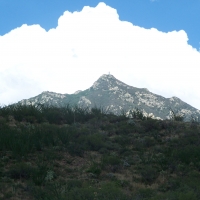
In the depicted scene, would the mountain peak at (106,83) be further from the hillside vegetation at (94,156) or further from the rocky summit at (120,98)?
the hillside vegetation at (94,156)

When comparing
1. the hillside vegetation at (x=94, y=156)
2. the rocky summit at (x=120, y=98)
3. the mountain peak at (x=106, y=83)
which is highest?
the mountain peak at (x=106, y=83)

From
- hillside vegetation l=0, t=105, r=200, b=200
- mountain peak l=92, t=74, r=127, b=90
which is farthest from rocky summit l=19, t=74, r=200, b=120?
hillside vegetation l=0, t=105, r=200, b=200

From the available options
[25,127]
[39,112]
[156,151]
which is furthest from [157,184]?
[39,112]

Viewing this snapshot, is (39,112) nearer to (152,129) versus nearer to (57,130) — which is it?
(57,130)

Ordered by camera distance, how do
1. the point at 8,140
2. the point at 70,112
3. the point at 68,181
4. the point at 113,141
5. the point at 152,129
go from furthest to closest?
1. the point at 70,112
2. the point at 152,129
3. the point at 113,141
4. the point at 8,140
5. the point at 68,181

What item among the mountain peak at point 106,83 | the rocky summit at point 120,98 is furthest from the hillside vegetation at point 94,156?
the mountain peak at point 106,83

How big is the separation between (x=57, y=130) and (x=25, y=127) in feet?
6.30

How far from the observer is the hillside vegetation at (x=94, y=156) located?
11.5m

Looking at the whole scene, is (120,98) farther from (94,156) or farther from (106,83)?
(94,156)

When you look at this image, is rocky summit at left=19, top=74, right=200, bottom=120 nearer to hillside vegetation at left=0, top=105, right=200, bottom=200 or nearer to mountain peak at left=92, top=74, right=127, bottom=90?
mountain peak at left=92, top=74, right=127, bottom=90

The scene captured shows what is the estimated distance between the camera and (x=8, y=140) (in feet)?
52.1

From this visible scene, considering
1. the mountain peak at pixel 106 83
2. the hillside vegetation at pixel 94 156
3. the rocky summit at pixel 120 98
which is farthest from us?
the mountain peak at pixel 106 83

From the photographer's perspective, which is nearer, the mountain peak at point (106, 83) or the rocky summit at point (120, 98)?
the rocky summit at point (120, 98)

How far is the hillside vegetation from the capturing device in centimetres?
1151
